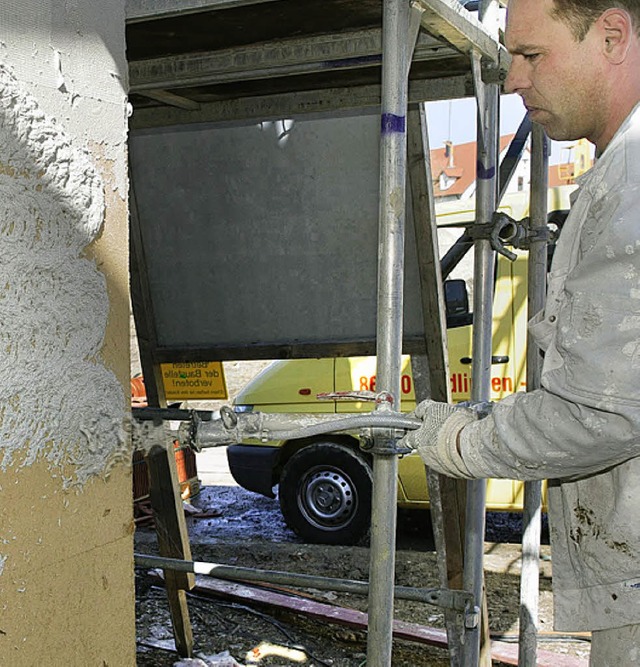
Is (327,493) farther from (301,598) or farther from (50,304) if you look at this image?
(50,304)

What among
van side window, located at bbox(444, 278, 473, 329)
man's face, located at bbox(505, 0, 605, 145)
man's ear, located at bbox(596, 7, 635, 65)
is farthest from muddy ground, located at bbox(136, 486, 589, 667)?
man's ear, located at bbox(596, 7, 635, 65)

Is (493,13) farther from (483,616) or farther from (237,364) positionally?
(237,364)

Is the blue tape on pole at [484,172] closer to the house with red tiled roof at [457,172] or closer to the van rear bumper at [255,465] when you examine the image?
the van rear bumper at [255,465]

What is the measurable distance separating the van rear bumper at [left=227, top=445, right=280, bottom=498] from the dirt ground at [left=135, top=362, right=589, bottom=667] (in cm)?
47

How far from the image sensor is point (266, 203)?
3.79 meters

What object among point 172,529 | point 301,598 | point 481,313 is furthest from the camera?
point 301,598

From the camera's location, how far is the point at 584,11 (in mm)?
1522

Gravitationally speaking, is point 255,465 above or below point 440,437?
below

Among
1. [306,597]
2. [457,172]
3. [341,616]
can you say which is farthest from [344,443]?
[457,172]

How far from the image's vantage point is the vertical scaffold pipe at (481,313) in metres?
2.98

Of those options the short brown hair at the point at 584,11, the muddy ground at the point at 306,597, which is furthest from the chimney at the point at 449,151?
the short brown hair at the point at 584,11

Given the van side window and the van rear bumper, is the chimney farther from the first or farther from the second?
Result: the van side window

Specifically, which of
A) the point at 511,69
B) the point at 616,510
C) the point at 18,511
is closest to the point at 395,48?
the point at 511,69

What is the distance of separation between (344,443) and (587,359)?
5.15 meters
